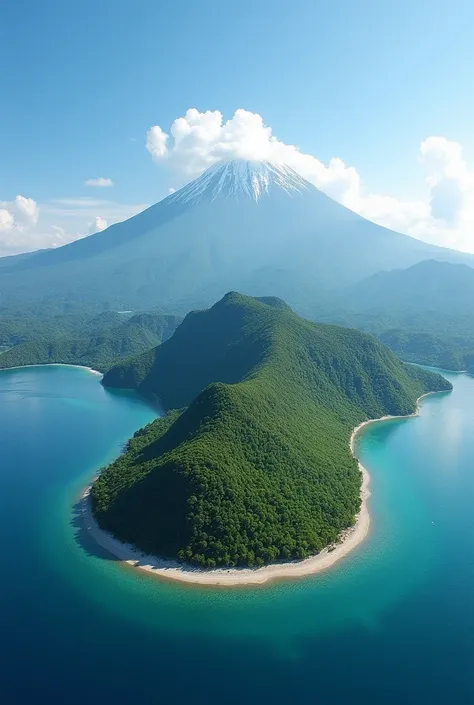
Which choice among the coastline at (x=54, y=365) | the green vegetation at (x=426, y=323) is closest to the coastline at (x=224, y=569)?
the coastline at (x=54, y=365)

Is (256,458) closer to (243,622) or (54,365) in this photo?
(243,622)

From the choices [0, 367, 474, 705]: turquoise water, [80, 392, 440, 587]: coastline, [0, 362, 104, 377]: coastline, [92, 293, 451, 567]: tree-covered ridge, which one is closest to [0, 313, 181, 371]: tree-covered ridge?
[0, 362, 104, 377]: coastline

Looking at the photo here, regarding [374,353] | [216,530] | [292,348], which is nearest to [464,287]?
[374,353]

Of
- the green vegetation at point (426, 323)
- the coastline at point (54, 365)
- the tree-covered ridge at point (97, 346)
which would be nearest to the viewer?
the coastline at point (54, 365)

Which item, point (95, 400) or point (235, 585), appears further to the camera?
point (95, 400)

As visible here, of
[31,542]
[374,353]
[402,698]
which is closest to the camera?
[402,698]

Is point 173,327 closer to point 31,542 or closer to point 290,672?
point 31,542

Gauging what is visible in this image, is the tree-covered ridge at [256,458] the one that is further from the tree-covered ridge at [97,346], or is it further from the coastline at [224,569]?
the tree-covered ridge at [97,346]
